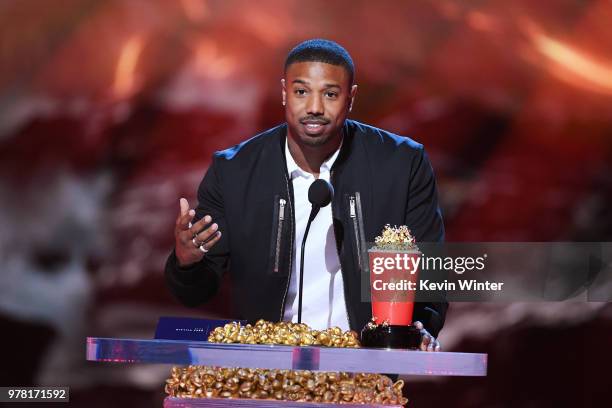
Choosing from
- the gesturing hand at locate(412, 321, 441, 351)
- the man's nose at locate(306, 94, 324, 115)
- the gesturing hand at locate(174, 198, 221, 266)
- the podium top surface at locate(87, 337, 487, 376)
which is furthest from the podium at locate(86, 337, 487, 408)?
the man's nose at locate(306, 94, 324, 115)

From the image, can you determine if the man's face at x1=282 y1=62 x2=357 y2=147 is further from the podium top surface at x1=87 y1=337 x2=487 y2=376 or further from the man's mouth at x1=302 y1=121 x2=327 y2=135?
the podium top surface at x1=87 y1=337 x2=487 y2=376

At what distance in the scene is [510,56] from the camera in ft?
14.4

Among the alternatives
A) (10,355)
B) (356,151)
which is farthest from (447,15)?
(10,355)

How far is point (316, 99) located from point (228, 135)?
166cm

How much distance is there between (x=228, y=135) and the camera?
4.45 m

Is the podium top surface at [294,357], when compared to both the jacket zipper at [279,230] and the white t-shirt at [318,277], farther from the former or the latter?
the white t-shirt at [318,277]

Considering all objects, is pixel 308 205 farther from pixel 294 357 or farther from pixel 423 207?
pixel 294 357

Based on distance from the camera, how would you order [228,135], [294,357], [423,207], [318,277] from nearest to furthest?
[294,357], [318,277], [423,207], [228,135]

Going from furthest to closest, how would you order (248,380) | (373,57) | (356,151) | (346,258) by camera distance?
(373,57) < (356,151) < (346,258) < (248,380)

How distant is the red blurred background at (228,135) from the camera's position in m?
4.39

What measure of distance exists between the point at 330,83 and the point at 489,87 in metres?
1.76

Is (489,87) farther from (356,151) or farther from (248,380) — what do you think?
(248,380)

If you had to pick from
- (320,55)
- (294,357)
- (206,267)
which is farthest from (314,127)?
(294,357)

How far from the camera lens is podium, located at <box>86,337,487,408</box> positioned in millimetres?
1930
